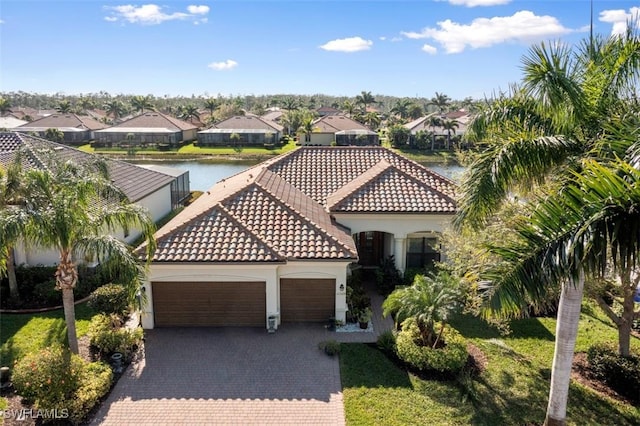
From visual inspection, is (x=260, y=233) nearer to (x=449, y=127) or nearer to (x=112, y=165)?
(x=112, y=165)

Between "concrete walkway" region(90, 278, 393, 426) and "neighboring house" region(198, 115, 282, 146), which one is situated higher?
"neighboring house" region(198, 115, 282, 146)

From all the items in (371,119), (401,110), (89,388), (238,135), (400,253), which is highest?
(401,110)

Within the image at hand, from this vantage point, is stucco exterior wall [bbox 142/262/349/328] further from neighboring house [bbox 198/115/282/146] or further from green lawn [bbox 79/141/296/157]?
neighboring house [bbox 198/115/282/146]

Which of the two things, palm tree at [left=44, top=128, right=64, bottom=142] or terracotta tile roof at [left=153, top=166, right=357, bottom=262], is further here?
palm tree at [left=44, top=128, right=64, bottom=142]

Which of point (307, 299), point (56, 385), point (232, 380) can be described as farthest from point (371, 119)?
point (56, 385)

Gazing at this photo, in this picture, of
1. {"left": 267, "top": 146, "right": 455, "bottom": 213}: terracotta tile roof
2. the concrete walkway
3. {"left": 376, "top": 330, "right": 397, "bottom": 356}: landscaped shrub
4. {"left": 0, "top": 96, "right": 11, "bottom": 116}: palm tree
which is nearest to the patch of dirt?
{"left": 376, "top": 330, "right": 397, "bottom": 356}: landscaped shrub

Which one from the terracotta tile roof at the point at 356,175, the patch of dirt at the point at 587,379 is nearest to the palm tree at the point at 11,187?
the terracotta tile roof at the point at 356,175

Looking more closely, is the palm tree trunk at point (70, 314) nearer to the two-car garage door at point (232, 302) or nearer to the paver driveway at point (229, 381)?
the paver driveway at point (229, 381)
